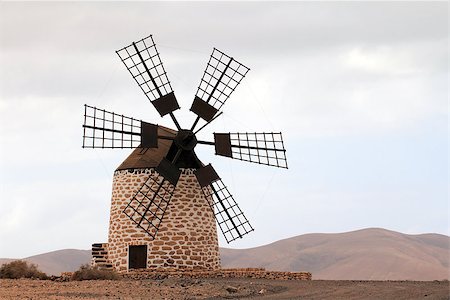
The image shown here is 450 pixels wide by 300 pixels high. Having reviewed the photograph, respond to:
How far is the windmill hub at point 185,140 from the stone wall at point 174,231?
909 mm

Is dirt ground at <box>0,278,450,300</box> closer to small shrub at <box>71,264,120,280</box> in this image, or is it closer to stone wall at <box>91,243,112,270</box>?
small shrub at <box>71,264,120,280</box>

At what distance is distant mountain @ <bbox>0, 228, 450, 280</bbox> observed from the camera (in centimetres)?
6241

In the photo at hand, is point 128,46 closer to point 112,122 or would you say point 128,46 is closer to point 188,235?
point 112,122

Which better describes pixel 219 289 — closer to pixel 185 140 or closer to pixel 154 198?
pixel 154 198

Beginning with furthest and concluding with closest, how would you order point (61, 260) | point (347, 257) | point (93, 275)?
point (61, 260) < point (347, 257) < point (93, 275)

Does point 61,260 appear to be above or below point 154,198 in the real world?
below

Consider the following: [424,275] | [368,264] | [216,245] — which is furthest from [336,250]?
[216,245]

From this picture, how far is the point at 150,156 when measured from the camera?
27.2m

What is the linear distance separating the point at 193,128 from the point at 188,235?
137 inches

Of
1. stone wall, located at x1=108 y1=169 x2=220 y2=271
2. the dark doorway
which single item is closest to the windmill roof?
stone wall, located at x1=108 y1=169 x2=220 y2=271

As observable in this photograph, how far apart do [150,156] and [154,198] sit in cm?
183

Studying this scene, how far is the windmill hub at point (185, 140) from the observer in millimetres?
26266

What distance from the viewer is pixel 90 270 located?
2462 centimetres

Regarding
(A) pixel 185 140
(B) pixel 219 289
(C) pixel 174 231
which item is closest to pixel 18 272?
(C) pixel 174 231
